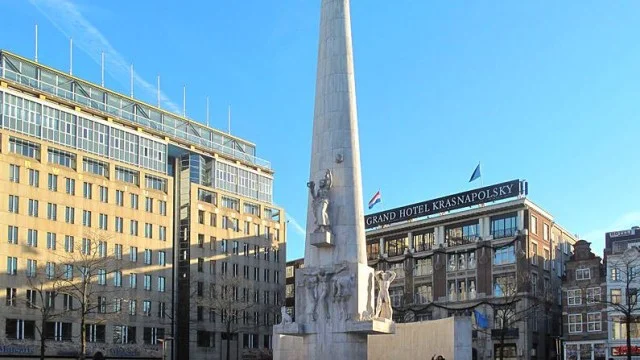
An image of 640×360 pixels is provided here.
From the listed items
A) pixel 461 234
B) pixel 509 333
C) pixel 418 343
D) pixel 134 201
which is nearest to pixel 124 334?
pixel 134 201

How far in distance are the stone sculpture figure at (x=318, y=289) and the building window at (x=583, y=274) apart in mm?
56888

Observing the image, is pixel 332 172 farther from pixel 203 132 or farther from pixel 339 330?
pixel 203 132

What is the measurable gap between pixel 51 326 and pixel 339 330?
5824 centimetres

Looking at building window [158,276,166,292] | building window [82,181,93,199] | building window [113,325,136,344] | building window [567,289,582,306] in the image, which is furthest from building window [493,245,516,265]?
building window [82,181,93,199]

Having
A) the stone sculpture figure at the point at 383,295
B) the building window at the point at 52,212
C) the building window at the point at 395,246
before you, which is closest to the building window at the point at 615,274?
the building window at the point at 395,246

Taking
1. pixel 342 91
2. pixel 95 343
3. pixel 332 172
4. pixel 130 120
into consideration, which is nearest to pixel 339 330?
pixel 332 172

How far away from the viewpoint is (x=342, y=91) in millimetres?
36094

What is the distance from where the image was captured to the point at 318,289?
3456 centimetres

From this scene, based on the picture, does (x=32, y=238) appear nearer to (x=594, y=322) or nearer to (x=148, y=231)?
(x=148, y=231)

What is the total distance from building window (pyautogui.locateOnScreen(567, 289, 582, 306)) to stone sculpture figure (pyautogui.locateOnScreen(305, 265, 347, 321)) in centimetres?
5690

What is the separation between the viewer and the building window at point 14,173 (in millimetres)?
81000

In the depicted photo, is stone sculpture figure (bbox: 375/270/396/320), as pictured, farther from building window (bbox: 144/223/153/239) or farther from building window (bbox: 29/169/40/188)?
building window (bbox: 144/223/153/239)

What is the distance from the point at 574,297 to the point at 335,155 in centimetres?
5729

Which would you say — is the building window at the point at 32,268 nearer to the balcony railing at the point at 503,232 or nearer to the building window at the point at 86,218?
the building window at the point at 86,218
